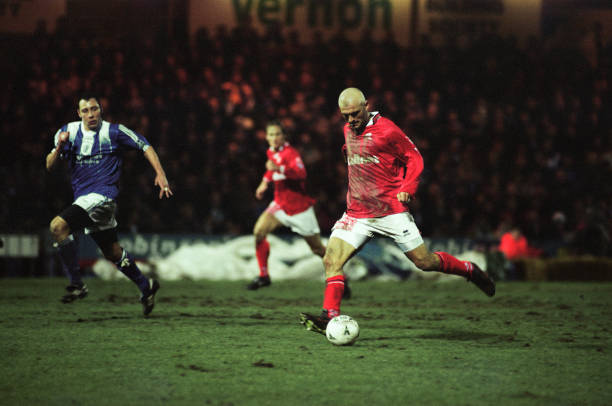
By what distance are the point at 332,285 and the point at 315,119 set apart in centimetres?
1172

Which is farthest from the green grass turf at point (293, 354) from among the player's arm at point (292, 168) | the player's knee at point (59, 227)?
the player's arm at point (292, 168)

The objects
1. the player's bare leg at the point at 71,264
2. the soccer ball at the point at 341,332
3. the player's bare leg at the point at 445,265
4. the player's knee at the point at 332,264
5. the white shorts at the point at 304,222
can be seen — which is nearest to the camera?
the soccer ball at the point at 341,332

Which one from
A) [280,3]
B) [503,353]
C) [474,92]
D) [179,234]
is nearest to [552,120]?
[474,92]

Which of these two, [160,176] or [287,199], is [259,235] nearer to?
[287,199]

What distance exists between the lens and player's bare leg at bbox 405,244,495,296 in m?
6.57

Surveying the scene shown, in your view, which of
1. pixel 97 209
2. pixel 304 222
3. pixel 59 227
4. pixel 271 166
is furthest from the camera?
pixel 304 222

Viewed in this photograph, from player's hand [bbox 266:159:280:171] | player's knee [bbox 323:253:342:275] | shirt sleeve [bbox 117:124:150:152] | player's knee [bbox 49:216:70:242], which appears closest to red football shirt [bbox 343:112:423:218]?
player's knee [bbox 323:253:342:275]

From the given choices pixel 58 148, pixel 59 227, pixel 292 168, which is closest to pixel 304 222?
pixel 292 168

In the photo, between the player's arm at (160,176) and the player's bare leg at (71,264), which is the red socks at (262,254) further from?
the player's arm at (160,176)

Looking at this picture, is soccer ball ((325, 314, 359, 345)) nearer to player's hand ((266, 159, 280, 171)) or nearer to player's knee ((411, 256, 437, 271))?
player's knee ((411, 256, 437, 271))

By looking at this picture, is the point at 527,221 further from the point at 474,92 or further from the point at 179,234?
the point at 179,234

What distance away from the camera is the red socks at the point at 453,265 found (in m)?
6.78

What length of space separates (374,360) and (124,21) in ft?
54.5

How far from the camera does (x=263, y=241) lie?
10836mm
